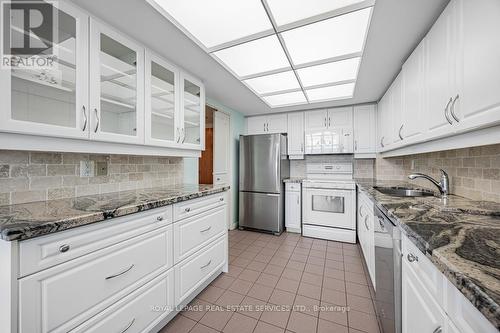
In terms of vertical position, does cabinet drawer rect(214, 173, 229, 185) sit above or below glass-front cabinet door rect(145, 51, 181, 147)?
below

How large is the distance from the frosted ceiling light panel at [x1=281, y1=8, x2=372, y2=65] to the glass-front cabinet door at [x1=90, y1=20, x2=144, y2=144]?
1211mm

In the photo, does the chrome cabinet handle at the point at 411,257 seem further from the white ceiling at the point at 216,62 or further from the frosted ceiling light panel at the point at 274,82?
the frosted ceiling light panel at the point at 274,82

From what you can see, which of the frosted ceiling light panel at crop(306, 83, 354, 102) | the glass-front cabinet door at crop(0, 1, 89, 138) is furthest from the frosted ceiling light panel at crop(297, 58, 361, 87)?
the glass-front cabinet door at crop(0, 1, 89, 138)

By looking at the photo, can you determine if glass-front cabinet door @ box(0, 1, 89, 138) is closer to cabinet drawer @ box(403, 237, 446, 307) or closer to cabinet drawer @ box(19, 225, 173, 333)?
cabinet drawer @ box(19, 225, 173, 333)

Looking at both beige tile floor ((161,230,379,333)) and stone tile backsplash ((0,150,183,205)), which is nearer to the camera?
stone tile backsplash ((0,150,183,205))

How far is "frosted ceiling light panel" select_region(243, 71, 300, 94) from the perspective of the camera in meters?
2.17

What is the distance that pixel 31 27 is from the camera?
104 cm

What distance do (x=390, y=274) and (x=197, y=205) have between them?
4.63 feet

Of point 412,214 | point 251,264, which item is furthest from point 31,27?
point 251,264

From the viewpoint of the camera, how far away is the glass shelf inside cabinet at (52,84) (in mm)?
999

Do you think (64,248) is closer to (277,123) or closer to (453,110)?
(453,110)

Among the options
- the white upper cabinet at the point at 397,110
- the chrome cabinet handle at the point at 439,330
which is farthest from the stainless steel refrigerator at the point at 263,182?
the chrome cabinet handle at the point at 439,330

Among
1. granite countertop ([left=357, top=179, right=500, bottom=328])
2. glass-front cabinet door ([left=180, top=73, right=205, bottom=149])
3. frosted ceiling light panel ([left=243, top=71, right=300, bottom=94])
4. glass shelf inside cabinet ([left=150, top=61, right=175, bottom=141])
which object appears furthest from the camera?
frosted ceiling light panel ([left=243, top=71, right=300, bottom=94])

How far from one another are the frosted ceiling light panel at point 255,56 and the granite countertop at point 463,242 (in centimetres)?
147
